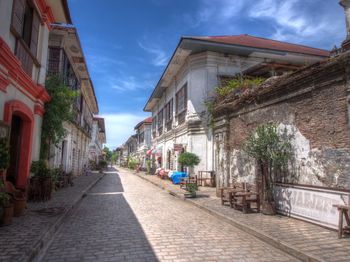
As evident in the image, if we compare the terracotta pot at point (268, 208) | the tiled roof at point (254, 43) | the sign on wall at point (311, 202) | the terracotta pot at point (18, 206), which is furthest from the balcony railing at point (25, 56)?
the tiled roof at point (254, 43)

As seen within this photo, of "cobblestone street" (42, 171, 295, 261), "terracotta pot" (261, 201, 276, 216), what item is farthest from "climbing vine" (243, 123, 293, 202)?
"cobblestone street" (42, 171, 295, 261)

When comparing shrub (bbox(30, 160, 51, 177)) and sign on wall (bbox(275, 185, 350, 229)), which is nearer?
sign on wall (bbox(275, 185, 350, 229))

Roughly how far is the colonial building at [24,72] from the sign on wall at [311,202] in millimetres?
7033

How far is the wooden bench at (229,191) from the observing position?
9281mm

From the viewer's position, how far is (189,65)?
18.6 metres

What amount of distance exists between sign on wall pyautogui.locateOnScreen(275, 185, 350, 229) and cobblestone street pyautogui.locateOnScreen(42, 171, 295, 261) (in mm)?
1712

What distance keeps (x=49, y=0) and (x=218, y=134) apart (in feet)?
26.2

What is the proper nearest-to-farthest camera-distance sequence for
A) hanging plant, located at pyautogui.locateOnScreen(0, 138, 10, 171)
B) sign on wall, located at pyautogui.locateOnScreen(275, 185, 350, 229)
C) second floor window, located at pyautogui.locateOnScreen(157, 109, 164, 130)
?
hanging plant, located at pyautogui.locateOnScreen(0, 138, 10, 171), sign on wall, located at pyautogui.locateOnScreen(275, 185, 350, 229), second floor window, located at pyautogui.locateOnScreen(157, 109, 164, 130)

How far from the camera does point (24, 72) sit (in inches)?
306

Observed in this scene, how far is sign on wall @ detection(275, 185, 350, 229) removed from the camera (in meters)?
6.20

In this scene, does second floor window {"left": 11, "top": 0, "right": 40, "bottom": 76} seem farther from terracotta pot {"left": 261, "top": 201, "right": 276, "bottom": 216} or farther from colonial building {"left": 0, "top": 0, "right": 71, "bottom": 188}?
terracotta pot {"left": 261, "top": 201, "right": 276, "bottom": 216}

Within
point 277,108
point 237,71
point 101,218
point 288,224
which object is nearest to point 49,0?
point 101,218

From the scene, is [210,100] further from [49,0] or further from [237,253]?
[237,253]

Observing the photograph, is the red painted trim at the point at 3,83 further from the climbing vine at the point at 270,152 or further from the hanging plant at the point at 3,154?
the climbing vine at the point at 270,152
